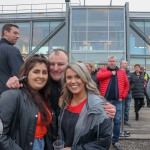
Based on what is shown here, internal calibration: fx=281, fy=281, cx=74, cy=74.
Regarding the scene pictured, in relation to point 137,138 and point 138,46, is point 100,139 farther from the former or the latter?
point 138,46

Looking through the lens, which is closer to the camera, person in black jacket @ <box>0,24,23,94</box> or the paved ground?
person in black jacket @ <box>0,24,23,94</box>

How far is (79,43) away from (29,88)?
15.7 metres

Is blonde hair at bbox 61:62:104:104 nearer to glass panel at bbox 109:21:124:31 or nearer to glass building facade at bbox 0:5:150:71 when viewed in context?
glass building facade at bbox 0:5:150:71

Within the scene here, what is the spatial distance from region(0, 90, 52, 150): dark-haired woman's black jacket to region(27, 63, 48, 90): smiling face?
0.63 ft

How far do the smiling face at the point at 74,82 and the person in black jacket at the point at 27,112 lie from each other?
0.21 m

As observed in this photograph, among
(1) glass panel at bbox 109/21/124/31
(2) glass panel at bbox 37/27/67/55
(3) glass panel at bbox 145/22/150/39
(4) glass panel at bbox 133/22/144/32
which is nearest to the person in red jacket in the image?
(1) glass panel at bbox 109/21/124/31

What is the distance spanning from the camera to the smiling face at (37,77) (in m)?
2.52

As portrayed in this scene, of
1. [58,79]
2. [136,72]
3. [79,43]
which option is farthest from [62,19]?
[58,79]

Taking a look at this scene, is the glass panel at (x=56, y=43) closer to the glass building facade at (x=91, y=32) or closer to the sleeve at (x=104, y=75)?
the glass building facade at (x=91, y=32)

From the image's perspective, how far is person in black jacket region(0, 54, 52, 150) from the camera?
2275 millimetres

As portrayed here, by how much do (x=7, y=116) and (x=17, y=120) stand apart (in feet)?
0.39

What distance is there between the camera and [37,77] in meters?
2.53

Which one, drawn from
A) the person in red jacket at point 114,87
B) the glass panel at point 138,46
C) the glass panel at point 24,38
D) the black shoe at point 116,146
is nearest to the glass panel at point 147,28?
the glass panel at point 138,46

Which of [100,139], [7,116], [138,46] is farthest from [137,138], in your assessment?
[138,46]
